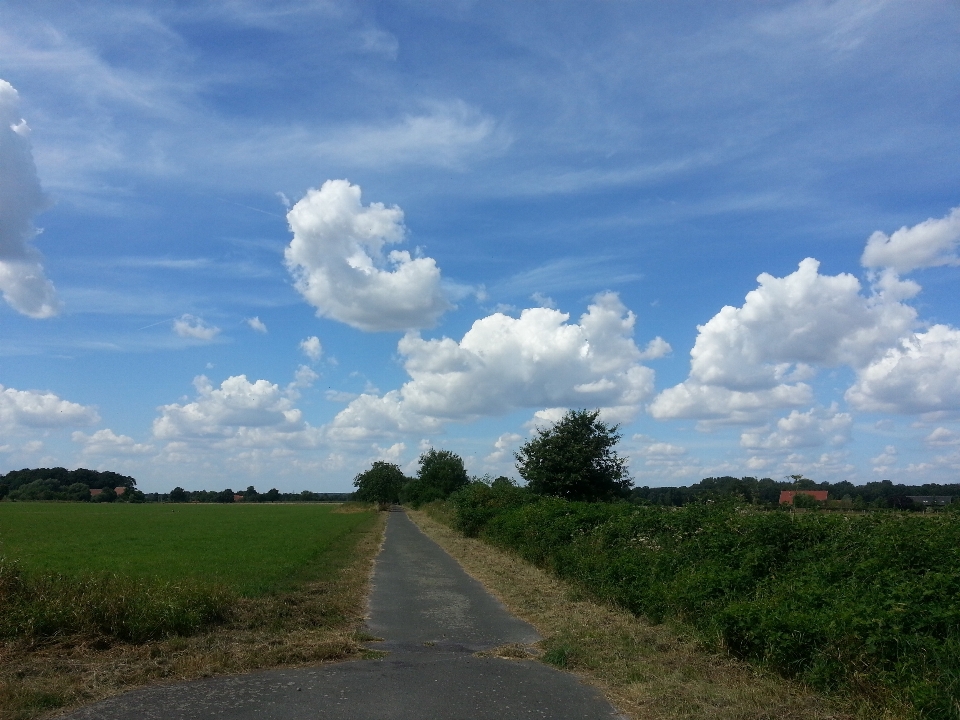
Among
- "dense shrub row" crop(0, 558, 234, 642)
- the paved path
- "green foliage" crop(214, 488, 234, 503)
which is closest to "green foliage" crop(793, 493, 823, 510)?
the paved path

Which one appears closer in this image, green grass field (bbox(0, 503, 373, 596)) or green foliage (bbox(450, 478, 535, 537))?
green grass field (bbox(0, 503, 373, 596))

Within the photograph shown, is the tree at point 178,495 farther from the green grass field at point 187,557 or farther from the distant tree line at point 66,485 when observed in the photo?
the green grass field at point 187,557

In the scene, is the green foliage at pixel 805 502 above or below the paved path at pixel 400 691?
above

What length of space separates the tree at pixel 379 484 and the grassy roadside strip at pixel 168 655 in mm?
93008

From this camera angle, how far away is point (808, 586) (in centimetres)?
845

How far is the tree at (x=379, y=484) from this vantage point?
104 m

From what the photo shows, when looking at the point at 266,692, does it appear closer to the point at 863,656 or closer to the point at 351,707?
the point at 351,707

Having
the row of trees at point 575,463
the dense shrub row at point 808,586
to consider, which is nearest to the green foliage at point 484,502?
the row of trees at point 575,463

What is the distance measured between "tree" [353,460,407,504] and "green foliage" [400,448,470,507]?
58.3 ft

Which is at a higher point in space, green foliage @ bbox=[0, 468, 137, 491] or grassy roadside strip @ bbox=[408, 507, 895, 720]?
green foliage @ bbox=[0, 468, 137, 491]

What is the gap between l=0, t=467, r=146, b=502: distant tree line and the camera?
130000mm

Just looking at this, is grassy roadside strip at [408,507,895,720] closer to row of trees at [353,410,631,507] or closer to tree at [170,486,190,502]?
row of trees at [353,410,631,507]

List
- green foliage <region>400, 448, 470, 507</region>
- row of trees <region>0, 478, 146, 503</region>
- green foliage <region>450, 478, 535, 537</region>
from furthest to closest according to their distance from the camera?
row of trees <region>0, 478, 146, 503</region>, green foliage <region>400, 448, 470, 507</region>, green foliage <region>450, 478, 535, 537</region>

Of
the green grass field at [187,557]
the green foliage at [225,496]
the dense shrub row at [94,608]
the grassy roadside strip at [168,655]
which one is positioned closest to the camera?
the grassy roadside strip at [168,655]
